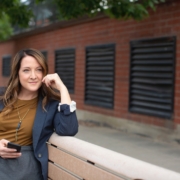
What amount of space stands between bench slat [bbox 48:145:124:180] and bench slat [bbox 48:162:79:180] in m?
0.04

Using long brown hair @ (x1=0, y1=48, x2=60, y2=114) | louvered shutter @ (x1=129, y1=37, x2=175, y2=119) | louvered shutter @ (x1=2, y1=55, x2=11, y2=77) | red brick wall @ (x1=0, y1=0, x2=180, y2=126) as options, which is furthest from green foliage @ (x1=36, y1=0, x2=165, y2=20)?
louvered shutter @ (x1=2, y1=55, x2=11, y2=77)

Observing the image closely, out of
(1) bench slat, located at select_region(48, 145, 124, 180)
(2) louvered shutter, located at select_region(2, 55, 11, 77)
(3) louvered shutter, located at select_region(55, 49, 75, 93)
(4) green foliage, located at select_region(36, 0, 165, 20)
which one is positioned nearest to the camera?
(1) bench slat, located at select_region(48, 145, 124, 180)

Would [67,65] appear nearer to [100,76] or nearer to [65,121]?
[100,76]

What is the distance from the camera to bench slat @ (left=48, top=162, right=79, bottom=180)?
2934 mm

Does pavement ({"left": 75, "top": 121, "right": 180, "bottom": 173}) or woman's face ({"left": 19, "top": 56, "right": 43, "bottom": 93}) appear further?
pavement ({"left": 75, "top": 121, "right": 180, "bottom": 173})

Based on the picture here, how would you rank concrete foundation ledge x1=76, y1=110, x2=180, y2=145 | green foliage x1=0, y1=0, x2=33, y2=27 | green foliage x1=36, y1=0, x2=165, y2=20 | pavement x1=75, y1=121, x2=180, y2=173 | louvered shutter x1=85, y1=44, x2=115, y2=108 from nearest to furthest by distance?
pavement x1=75, y1=121, x2=180, y2=173 < green foliage x1=36, y1=0, x2=165, y2=20 < concrete foundation ledge x1=76, y1=110, x2=180, y2=145 < green foliage x1=0, y1=0, x2=33, y2=27 < louvered shutter x1=85, y1=44, x2=115, y2=108

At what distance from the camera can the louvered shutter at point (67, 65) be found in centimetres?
1311

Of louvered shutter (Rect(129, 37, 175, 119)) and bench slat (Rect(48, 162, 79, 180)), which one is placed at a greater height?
louvered shutter (Rect(129, 37, 175, 119))

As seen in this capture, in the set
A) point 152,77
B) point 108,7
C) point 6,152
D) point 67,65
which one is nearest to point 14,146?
point 6,152

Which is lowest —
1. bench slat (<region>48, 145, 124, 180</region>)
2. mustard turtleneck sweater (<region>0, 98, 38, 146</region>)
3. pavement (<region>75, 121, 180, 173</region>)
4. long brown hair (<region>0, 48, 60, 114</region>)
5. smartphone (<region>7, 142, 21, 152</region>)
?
pavement (<region>75, 121, 180, 173</region>)

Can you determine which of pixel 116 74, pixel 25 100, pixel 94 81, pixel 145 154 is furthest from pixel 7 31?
pixel 25 100

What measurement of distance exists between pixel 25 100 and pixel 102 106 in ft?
26.1

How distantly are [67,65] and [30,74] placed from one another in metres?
10.3

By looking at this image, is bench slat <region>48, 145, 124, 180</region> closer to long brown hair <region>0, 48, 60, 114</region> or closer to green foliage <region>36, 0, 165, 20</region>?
long brown hair <region>0, 48, 60, 114</region>
